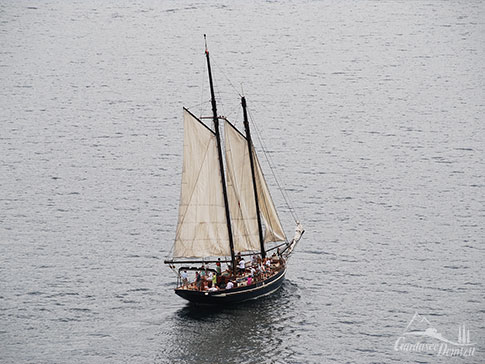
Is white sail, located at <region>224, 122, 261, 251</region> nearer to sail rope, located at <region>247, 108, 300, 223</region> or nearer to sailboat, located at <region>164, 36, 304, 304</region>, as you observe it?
sailboat, located at <region>164, 36, 304, 304</region>

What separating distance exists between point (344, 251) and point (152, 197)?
34.8 metres

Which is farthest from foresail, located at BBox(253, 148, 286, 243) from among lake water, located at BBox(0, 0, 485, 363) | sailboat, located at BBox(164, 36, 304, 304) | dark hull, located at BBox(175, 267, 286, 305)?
lake water, located at BBox(0, 0, 485, 363)

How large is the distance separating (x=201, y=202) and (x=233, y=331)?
53.3 feet

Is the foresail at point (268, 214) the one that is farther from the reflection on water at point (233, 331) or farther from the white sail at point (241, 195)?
the reflection on water at point (233, 331)

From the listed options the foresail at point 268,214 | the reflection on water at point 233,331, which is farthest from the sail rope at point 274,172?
the reflection on water at point 233,331

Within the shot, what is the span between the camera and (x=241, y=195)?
336 feet

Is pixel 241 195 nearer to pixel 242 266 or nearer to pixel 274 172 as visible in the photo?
pixel 242 266

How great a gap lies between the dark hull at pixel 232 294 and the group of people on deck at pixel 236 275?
0.52 m

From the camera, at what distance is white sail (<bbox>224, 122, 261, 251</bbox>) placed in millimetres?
101375

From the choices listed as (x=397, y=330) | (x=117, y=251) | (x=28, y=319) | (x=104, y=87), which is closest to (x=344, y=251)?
(x=397, y=330)

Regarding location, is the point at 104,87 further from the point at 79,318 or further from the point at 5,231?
the point at 79,318

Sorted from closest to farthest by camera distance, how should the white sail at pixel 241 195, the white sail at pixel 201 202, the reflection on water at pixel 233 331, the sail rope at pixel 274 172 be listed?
1. the reflection on water at pixel 233 331
2. the white sail at pixel 201 202
3. the white sail at pixel 241 195
4. the sail rope at pixel 274 172

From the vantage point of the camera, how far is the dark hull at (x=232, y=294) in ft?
315

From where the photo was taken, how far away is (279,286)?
10219 cm
